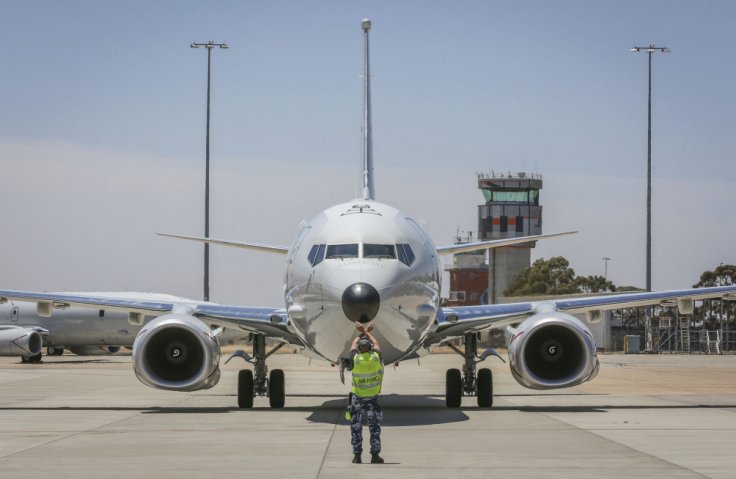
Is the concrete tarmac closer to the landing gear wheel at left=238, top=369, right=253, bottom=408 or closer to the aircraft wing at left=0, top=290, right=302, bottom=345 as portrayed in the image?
the landing gear wheel at left=238, top=369, right=253, bottom=408

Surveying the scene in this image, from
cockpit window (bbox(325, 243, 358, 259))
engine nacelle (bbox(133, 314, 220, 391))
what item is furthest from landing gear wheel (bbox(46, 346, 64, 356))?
cockpit window (bbox(325, 243, 358, 259))

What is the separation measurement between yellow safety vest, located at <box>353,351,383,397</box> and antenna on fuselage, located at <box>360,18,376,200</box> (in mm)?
11625

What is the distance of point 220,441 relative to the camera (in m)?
16.9

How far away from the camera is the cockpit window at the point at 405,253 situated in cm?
1998

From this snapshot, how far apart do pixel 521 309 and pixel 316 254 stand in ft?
18.3

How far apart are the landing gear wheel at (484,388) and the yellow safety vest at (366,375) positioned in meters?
9.11

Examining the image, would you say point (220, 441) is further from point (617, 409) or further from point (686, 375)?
point (686, 375)

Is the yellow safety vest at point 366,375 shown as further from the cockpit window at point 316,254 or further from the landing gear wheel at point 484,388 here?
the landing gear wheel at point 484,388

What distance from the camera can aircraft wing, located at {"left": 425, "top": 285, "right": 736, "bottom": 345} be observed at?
75.7 feet

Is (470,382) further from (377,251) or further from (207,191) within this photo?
(207,191)

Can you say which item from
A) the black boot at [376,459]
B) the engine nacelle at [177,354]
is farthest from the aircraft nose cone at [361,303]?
the engine nacelle at [177,354]

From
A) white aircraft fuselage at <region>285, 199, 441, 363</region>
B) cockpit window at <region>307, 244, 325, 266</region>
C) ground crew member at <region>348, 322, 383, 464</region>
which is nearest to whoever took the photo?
ground crew member at <region>348, 322, 383, 464</region>

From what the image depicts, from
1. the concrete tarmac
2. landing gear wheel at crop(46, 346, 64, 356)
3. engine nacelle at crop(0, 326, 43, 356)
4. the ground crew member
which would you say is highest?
the ground crew member

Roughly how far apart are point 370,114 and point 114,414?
10.6m
